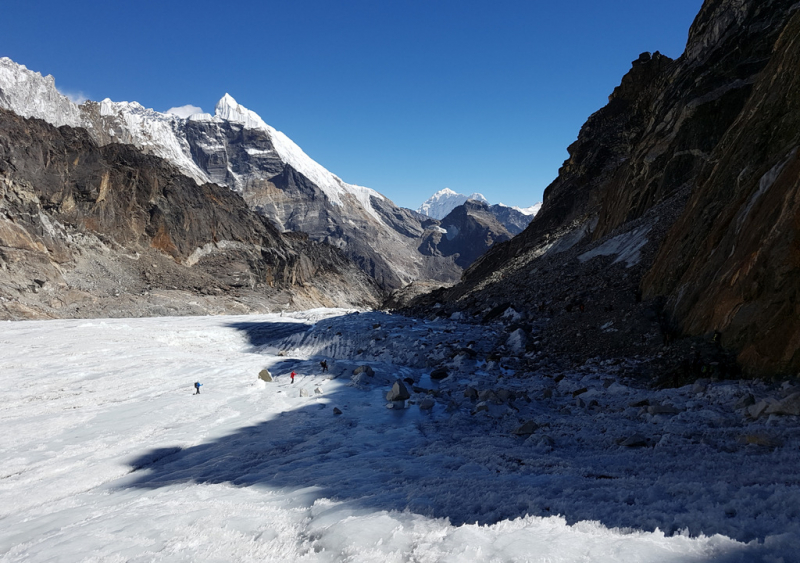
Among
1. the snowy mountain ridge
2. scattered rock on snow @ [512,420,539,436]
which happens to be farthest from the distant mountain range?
scattered rock on snow @ [512,420,539,436]

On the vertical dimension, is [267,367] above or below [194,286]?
below

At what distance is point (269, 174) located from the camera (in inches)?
5763

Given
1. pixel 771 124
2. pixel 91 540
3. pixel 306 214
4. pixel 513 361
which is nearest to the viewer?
pixel 91 540

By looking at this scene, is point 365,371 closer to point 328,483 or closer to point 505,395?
point 505,395

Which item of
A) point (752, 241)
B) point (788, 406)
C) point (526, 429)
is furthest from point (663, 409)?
point (752, 241)

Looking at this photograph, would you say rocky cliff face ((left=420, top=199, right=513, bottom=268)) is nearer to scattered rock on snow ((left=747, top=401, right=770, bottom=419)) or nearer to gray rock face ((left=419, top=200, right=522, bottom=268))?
gray rock face ((left=419, top=200, right=522, bottom=268))

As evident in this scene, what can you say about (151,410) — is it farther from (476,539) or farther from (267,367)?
(476,539)

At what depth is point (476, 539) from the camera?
2596 millimetres

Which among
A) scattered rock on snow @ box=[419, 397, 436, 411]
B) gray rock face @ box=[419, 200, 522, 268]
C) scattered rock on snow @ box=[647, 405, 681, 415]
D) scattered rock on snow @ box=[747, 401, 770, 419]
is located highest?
gray rock face @ box=[419, 200, 522, 268]

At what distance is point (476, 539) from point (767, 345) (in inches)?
237

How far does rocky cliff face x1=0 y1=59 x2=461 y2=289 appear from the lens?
124 meters

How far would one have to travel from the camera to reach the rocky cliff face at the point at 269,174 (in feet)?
406

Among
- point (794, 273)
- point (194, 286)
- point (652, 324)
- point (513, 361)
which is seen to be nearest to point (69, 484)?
point (513, 361)

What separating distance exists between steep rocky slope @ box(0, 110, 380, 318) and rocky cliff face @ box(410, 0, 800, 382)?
36548 millimetres
